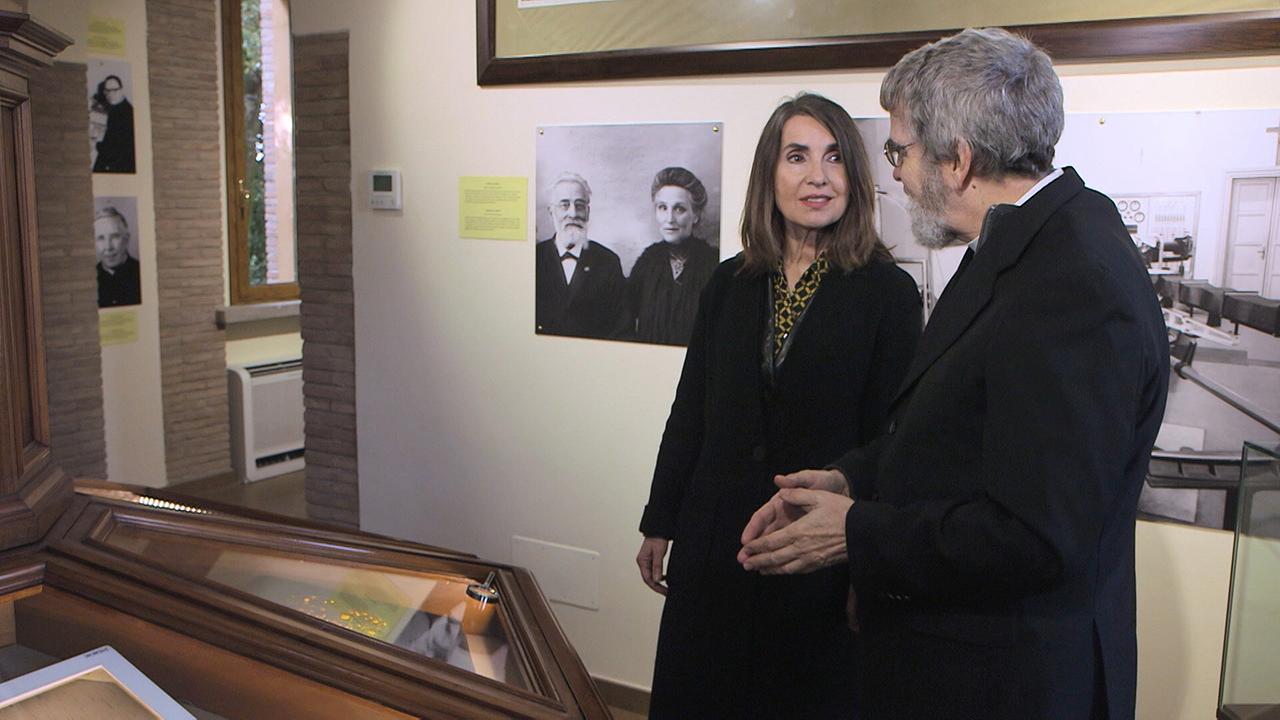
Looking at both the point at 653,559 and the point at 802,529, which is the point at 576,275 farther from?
the point at 802,529

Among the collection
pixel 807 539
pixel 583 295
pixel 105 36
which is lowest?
pixel 807 539

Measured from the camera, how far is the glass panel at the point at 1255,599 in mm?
1763

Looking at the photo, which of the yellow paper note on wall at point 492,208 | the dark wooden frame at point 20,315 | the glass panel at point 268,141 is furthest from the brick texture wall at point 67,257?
the dark wooden frame at point 20,315

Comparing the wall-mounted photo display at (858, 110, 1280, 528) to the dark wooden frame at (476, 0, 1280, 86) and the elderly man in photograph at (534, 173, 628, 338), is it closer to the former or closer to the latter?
the dark wooden frame at (476, 0, 1280, 86)

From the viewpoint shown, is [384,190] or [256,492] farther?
[256,492]

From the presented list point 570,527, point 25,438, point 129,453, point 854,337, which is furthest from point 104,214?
point 854,337

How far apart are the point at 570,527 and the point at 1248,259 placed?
2.19 m

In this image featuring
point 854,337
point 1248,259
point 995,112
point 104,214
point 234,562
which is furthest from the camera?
point 104,214

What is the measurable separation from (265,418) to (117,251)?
1.44m

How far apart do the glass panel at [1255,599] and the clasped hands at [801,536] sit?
843mm

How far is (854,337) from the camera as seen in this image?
2.07 meters

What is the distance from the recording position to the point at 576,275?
3336 millimetres

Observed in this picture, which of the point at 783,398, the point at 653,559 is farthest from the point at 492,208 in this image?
the point at 783,398

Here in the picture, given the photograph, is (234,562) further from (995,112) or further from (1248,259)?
(1248,259)
